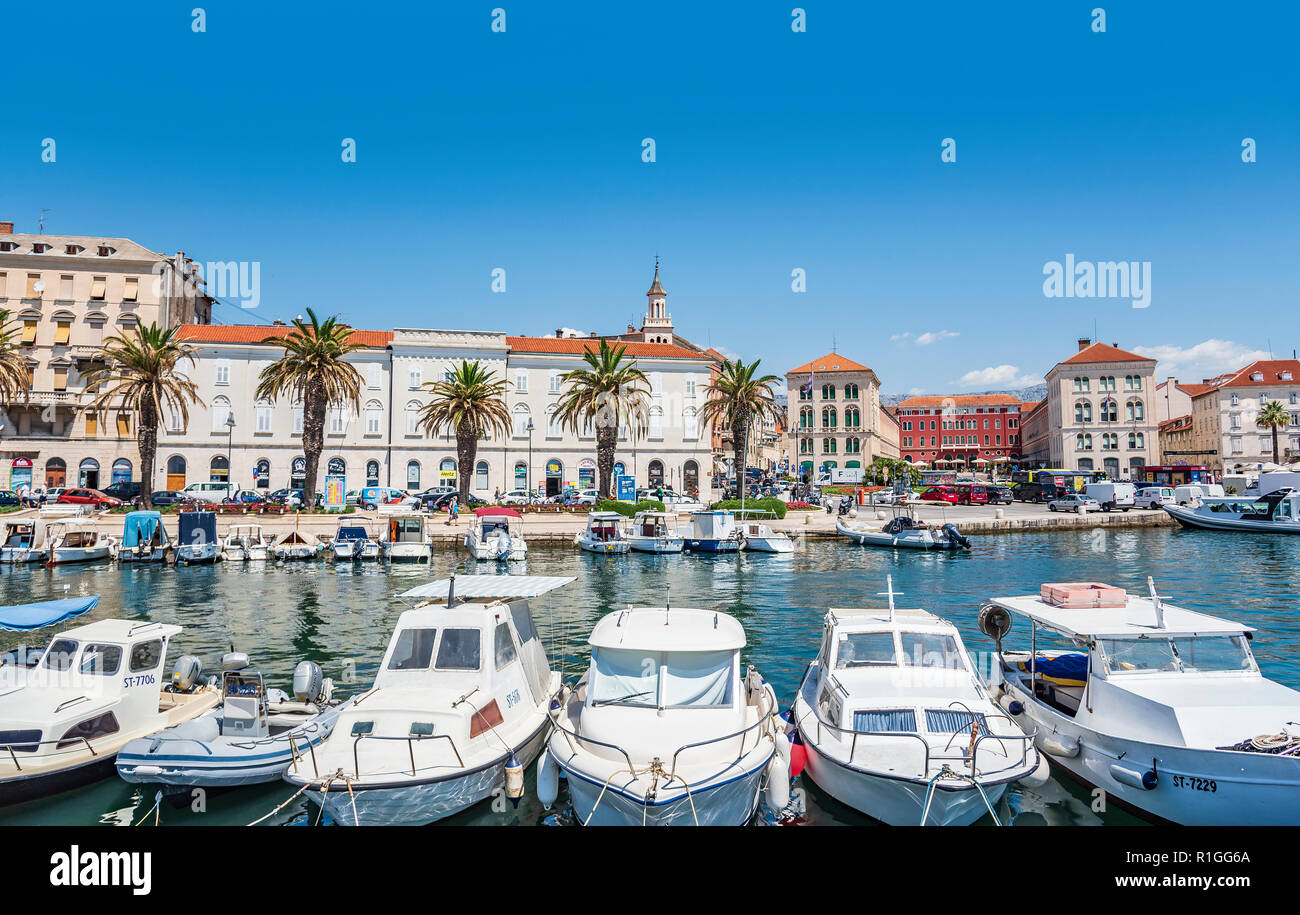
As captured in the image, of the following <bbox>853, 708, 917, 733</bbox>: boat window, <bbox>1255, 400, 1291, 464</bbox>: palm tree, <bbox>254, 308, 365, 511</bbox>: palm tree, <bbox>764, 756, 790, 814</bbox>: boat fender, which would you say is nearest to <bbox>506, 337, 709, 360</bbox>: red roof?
<bbox>254, 308, 365, 511</bbox>: palm tree

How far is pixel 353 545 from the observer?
43.8 m

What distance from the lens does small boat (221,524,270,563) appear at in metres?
43.1

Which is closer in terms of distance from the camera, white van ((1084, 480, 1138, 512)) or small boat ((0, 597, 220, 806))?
small boat ((0, 597, 220, 806))

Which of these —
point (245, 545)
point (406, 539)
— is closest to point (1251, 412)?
point (406, 539)

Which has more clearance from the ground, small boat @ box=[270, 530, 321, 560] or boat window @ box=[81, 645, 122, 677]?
boat window @ box=[81, 645, 122, 677]

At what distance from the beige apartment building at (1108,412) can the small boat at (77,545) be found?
107749 mm

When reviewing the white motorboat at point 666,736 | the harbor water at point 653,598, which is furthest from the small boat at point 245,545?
the white motorboat at point 666,736

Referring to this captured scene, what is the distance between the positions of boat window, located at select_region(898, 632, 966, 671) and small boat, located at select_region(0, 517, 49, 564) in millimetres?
45795

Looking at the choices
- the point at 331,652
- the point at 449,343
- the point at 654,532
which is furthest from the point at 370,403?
the point at 331,652

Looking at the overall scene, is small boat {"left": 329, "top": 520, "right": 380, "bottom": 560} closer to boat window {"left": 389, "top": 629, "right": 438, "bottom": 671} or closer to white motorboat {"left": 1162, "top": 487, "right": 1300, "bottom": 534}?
boat window {"left": 389, "top": 629, "right": 438, "bottom": 671}

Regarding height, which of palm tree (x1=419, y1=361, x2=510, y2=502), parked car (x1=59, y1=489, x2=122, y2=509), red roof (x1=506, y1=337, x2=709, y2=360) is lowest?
parked car (x1=59, y1=489, x2=122, y2=509)

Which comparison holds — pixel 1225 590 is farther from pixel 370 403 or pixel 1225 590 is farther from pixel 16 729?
pixel 370 403

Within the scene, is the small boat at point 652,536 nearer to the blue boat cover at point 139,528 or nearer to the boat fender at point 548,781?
the blue boat cover at point 139,528
